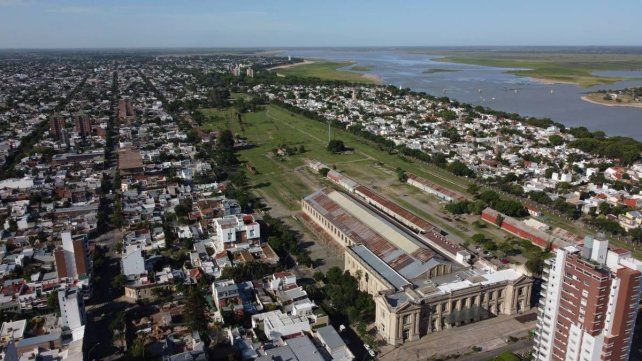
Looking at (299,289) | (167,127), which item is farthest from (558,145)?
(167,127)

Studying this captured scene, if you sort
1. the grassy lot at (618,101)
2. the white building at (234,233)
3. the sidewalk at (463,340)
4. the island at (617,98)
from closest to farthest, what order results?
the sidewalk at (463,340)
the white building at (234,233)
the grassy lot at (618,101)
the island at (617,98)

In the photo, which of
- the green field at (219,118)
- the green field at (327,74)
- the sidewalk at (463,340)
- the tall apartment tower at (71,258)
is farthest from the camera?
the green field at (327,74)

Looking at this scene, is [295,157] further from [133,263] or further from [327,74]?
[327,74]

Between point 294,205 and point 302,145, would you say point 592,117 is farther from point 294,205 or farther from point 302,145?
point 294,205

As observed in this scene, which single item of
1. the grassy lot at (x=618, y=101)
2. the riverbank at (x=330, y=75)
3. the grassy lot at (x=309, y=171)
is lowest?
the grassy lot at (x=309, y=171)

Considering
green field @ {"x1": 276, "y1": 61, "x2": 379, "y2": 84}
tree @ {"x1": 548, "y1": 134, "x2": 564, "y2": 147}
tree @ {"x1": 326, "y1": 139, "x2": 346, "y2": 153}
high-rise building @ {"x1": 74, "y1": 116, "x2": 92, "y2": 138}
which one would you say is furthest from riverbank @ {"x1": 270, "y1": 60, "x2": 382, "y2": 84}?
high-rise building @ {"x1": 74, "y1": 116, "x2": 92, "y2": 138}

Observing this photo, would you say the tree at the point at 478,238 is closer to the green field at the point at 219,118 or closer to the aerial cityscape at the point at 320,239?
the aerial cityscape at the point at 320,239

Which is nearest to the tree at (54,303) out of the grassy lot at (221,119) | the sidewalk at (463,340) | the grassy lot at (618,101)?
the sidewalk at (463,340)
